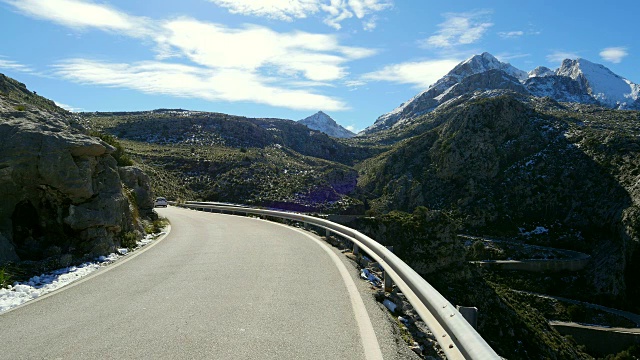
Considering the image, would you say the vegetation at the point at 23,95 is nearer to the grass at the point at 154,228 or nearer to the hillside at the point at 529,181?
the grass at the point at 154,228

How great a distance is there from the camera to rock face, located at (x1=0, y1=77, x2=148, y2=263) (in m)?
9.55

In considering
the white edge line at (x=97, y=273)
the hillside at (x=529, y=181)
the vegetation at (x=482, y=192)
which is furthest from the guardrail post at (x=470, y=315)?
the hillside at (x=529, y=181)

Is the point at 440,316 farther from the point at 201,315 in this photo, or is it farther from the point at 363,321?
the point at 201,315

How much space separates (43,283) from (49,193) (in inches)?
130

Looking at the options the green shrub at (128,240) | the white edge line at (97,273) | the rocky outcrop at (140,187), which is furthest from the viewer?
the rocky outcrop at (140,187)

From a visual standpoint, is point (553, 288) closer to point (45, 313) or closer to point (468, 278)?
point (468, 278)

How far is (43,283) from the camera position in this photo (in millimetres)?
7836

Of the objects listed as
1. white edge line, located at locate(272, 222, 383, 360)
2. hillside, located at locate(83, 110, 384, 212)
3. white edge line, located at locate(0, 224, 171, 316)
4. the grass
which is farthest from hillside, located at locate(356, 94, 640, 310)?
white edge line, located at locate(0, 224, 171, 316)

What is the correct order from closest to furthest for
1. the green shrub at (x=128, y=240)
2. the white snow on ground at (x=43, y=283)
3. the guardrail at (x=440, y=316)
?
the guardrail at (x=440, y=316)
the white snow on ground at (x=43, y=283)
the green shrub at (x=128, y=240)

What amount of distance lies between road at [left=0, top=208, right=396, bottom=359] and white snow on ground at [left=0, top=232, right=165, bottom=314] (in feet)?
1.53

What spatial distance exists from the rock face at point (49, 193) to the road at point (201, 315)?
6.23 ft

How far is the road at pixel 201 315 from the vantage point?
14.0ft

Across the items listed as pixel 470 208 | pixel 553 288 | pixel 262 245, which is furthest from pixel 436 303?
pixel 470 208

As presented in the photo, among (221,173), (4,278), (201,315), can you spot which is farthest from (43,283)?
(221,173)
